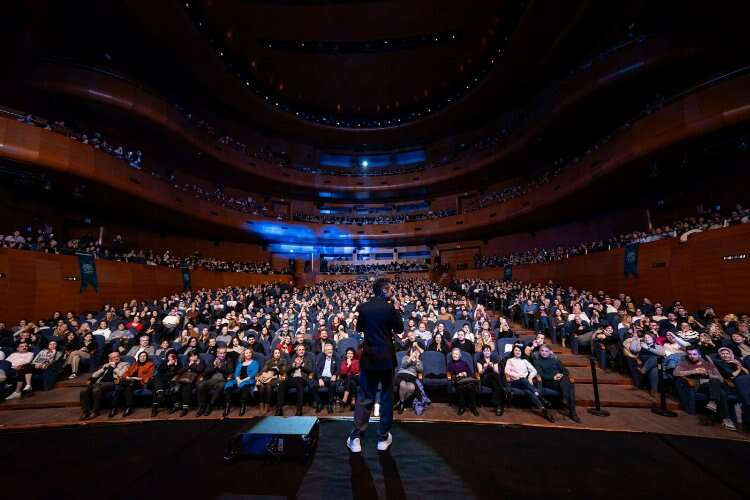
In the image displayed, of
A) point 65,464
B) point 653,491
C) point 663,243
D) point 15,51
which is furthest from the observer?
point 15,51

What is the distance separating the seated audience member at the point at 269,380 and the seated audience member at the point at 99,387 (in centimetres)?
217

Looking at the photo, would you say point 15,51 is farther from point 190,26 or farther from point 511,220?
point 511,220

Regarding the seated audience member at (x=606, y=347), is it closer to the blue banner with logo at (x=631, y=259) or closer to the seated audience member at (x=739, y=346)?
the seated audience member at (x=739, y=346)

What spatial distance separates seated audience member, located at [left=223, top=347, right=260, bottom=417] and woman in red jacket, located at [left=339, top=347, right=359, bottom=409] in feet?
4.67

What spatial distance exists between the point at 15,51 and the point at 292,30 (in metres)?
11.3

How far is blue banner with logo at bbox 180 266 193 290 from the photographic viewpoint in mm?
14758

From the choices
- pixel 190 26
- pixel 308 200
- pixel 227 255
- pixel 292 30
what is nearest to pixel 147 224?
pixel 227 255

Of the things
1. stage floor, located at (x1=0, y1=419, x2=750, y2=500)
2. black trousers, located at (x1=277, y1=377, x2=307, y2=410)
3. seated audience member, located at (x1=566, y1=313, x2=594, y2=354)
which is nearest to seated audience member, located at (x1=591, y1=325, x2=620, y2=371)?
seated audience member, located at (x1=566, y1=313, x2=594, y2=354)

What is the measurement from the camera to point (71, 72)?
12422 mm

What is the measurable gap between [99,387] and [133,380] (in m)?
0.43

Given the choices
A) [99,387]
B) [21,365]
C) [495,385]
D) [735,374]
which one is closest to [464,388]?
[495,385]

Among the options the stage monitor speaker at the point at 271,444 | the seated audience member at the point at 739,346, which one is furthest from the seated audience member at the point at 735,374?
the stage monitor speaker at the point at 271,444

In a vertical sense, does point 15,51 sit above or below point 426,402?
above

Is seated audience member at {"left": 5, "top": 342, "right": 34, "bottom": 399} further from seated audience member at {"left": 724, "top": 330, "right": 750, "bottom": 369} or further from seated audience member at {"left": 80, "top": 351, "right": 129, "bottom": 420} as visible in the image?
seated audience member at {"left": 724, "top": 330, "right": 750, "bottom": 369}
